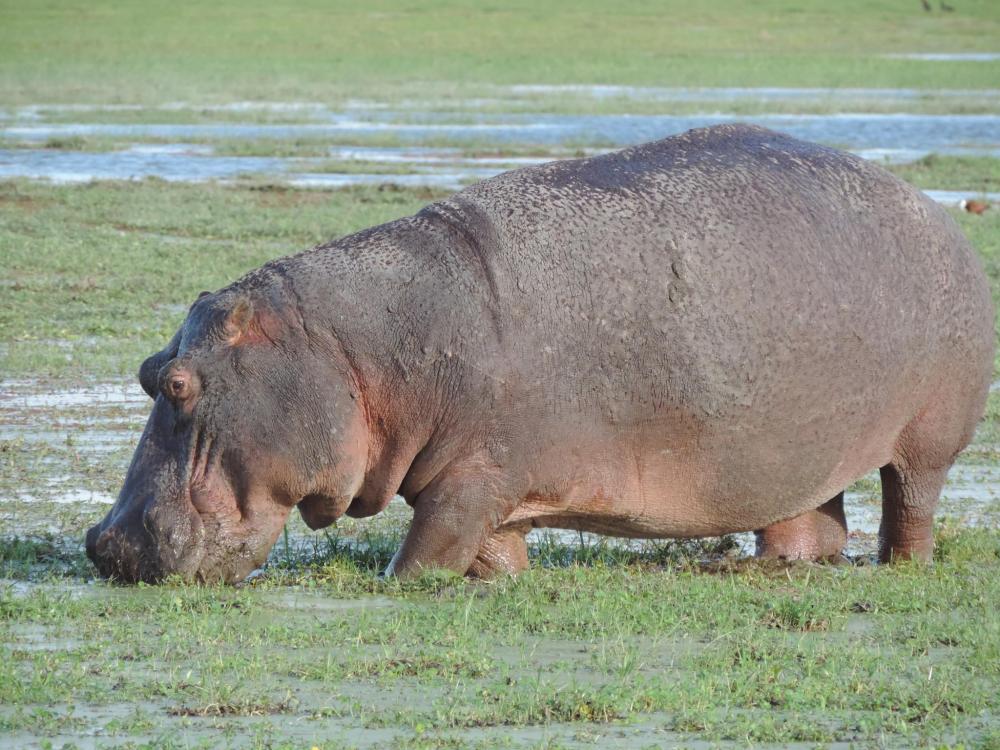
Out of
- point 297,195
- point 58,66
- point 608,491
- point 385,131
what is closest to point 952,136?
point 385,131

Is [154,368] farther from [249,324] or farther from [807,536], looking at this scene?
[807,536]

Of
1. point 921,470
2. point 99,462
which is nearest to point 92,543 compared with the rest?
point 99,462

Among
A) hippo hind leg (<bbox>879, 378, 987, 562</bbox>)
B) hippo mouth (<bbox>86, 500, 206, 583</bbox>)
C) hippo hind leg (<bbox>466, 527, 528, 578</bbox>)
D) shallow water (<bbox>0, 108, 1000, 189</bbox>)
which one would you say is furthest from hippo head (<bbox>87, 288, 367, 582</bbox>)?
shallow water (<bbox>0, 108, 1000, 189</bbox>)

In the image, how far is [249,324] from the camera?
6109mm

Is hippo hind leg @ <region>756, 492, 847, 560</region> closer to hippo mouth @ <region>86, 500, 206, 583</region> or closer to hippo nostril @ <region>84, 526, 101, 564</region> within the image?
hippo mouth @ <region>86, 500, 206, 583</region>

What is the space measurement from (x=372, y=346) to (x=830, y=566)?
82.3 inches

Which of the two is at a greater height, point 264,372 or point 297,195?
point 264,372

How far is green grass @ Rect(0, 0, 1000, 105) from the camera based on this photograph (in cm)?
3944

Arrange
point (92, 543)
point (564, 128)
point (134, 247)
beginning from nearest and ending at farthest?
point (92, 543) < point (134, 247) < point (564, 128)

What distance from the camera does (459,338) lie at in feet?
19.9

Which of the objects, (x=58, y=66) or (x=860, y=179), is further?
(x=58, y=66)

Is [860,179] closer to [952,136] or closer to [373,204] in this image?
[373,204]

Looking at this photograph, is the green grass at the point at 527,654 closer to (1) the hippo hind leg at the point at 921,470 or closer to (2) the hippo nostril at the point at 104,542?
(2) the hippo nostril at the point at 104,542

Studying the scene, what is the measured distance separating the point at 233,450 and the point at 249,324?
0.45 metres
